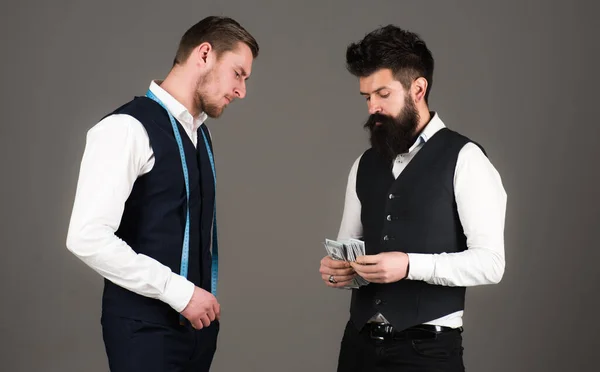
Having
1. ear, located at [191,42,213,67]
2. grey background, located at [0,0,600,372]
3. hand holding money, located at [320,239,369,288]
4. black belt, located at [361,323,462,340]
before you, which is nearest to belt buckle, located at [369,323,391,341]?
black belt, located at [361,323,462,340]

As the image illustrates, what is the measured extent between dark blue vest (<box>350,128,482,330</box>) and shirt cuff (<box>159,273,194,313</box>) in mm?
679

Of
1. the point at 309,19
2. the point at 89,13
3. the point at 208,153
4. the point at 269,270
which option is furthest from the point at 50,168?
the point at 208,153

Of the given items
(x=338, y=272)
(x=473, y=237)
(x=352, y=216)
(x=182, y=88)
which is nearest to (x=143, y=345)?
(x=338, y=272)

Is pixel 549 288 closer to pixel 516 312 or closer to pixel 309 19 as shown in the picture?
pixel 516 312

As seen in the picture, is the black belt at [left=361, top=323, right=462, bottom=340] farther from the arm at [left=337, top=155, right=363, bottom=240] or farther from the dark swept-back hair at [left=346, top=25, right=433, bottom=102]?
the dark swept-back hair at [left=346, top=25, right=433, bottom=102]

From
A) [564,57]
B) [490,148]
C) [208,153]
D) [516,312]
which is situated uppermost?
[564,57]

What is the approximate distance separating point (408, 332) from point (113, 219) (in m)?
1.06

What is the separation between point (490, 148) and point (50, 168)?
113 inches

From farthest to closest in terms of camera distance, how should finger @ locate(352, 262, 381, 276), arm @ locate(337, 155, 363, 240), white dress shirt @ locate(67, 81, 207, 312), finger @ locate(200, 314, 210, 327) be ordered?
arm @ locate(337, 155, 363, 240) → finger @ locate(352, 262, 381, 276) → finger @ locate(200, 314, 210, 327) → white dress shirt @ locate(67, 81, 207, 312)

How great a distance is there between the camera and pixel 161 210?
2.54 meters

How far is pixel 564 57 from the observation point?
5078mm

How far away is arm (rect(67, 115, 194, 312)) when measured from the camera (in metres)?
2.39

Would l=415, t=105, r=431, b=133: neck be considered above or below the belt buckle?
above

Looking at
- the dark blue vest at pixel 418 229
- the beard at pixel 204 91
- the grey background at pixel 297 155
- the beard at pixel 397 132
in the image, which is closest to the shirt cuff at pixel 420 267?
the dark blue vest at pixel 418 229
